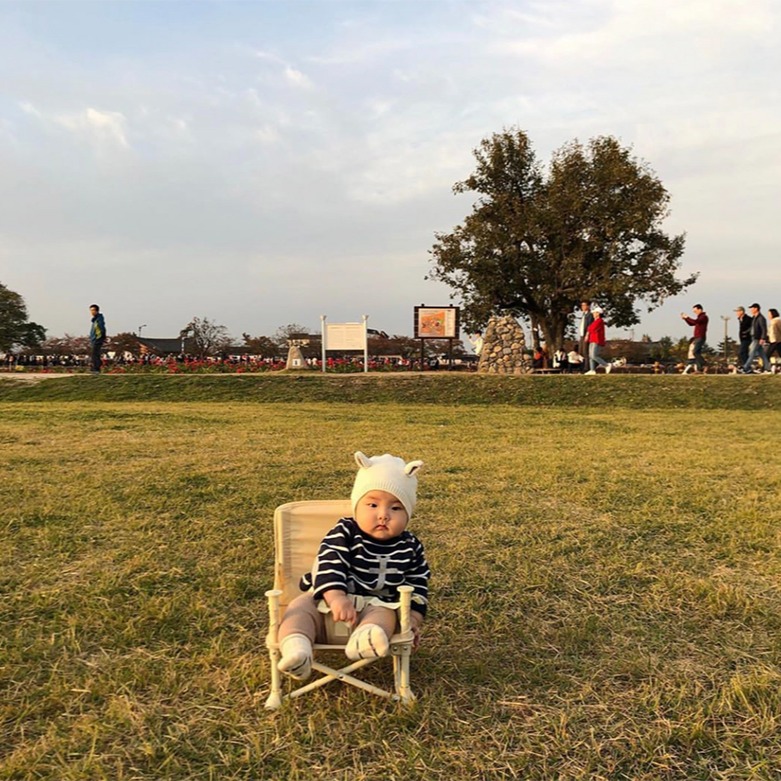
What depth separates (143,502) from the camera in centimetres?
472

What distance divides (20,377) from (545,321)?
19177 mm

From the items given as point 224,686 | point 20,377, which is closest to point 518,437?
point 224,686

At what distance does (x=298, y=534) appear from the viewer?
102 inches

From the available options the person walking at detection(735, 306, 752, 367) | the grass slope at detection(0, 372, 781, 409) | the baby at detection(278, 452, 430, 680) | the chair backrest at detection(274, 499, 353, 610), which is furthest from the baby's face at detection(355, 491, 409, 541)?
the person walking at detection(735, 306, 752, 367)

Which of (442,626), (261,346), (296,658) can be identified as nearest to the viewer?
(296,658)

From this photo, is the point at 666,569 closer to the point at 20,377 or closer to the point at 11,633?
the point at 11,633

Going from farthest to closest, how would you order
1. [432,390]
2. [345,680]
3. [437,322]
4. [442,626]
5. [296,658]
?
[437,322], [432,390], [442,626], [345,680], [296,658]

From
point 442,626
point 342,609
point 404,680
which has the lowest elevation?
point 442,626

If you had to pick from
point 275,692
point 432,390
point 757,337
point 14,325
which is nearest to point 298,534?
point 275,692

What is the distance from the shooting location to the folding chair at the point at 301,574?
2078 mm

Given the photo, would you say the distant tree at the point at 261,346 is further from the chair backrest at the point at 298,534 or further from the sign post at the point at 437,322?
the chair backrest at the point at 298,534

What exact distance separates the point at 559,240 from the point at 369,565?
2508 centimetres

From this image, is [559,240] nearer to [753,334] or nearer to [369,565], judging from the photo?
[753,334]

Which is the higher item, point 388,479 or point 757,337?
point 757,337
